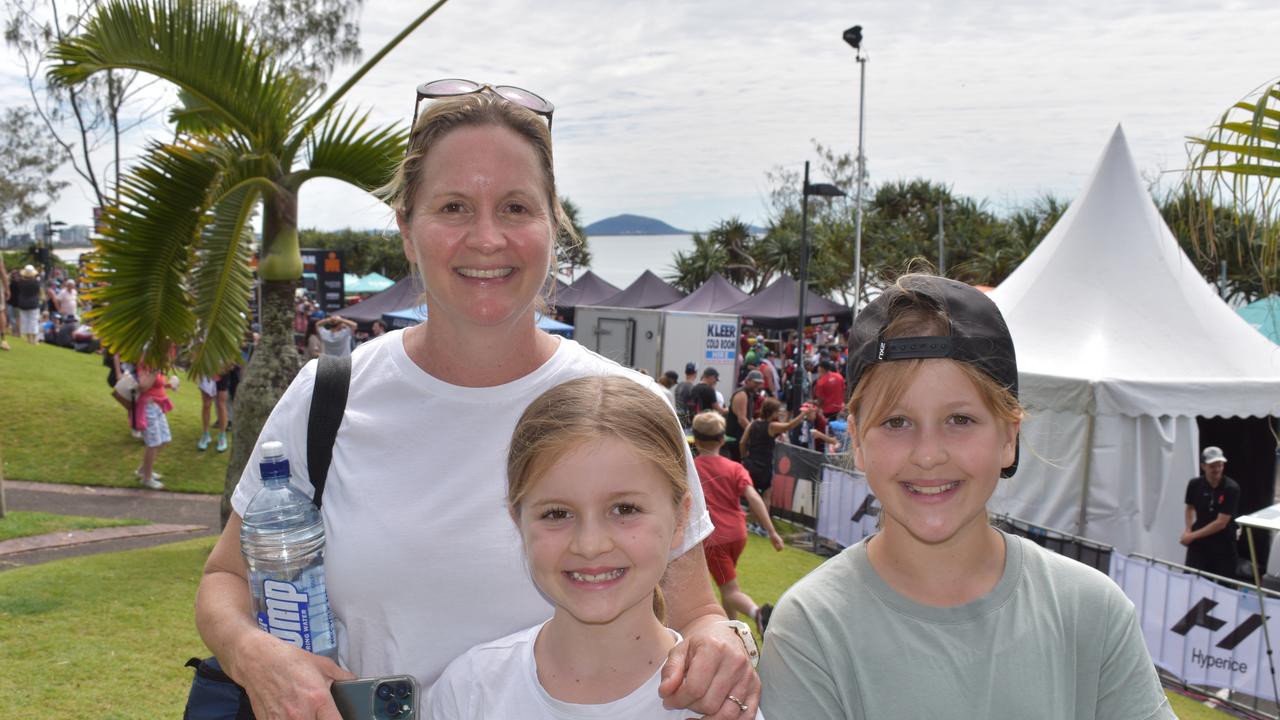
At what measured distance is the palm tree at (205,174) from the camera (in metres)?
6.17

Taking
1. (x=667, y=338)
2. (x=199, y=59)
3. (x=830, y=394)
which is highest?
(x=199, y=59)

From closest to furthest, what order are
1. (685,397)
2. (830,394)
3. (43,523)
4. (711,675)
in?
1. (711,675)
2. (43,523)
3. (685,397)
4. (830,394)

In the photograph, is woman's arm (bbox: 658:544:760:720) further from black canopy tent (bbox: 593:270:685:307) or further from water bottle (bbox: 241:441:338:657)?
black canopy tent (bbox: 593:270:685:307)

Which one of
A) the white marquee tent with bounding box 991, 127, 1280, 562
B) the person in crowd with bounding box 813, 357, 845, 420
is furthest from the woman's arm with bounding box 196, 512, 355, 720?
the person in crowd with bounding box 813, 357, 845, 420

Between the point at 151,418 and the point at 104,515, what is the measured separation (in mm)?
1278

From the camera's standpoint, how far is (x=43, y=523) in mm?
9047

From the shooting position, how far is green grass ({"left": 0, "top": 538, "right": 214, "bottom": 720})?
4.95 meters

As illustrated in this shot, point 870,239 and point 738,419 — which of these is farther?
point 870,239

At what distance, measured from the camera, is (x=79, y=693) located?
5.01 meters

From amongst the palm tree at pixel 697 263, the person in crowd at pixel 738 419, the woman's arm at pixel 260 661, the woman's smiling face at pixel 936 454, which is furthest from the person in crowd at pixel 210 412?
the palm tree at pixel 697 263

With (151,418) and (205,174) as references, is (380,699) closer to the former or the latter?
(205,174)

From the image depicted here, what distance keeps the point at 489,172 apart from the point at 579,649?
99cm

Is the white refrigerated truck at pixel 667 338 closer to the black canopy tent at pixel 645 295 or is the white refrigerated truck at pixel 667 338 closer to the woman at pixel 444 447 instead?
the black canopy tent at pixel 645 295

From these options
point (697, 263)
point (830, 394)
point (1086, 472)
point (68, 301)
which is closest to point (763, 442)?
point (830, 394)
